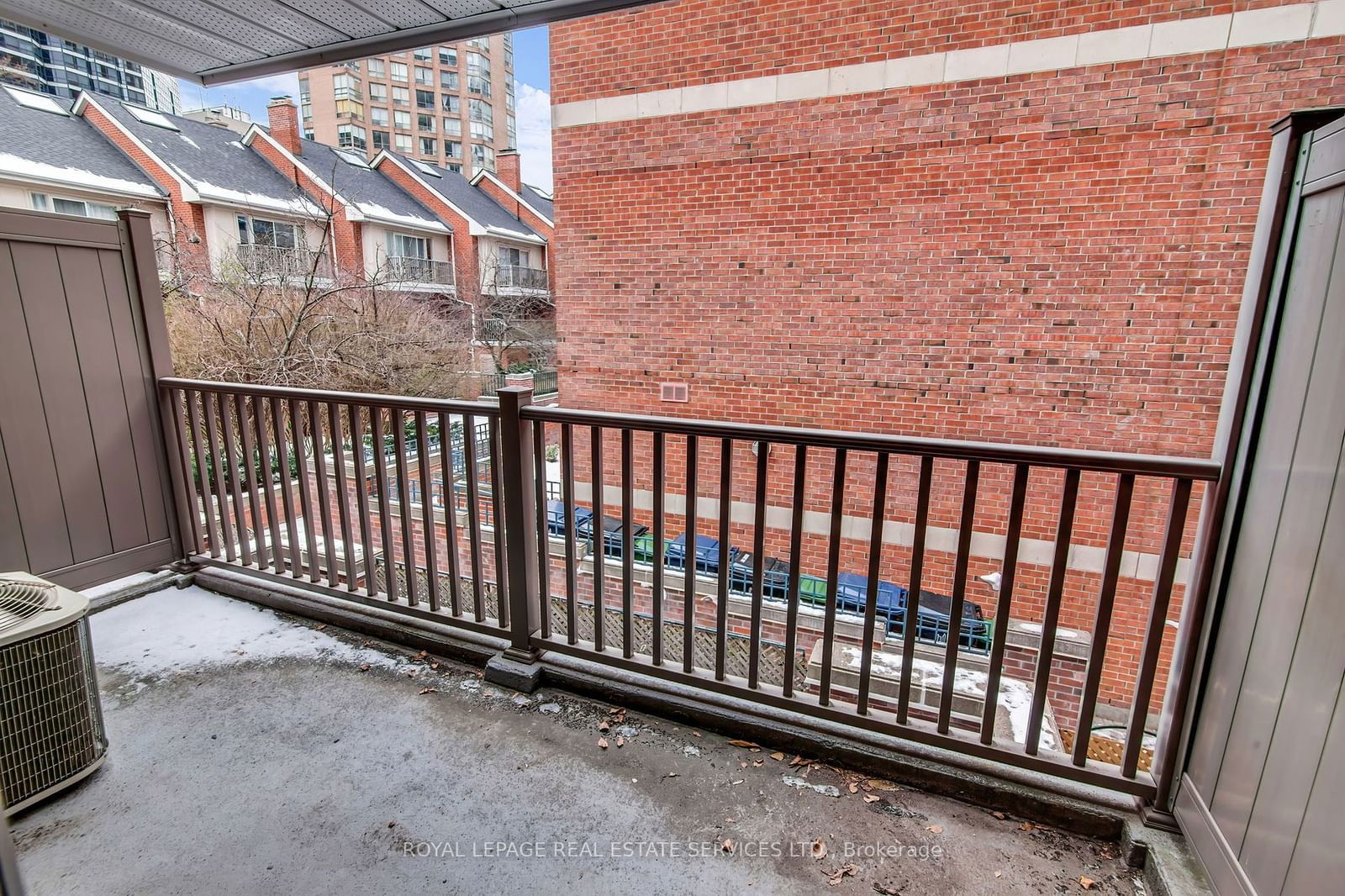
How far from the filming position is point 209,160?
13773 millimetres

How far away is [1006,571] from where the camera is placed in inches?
62.1

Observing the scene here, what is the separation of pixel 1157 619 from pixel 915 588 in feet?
1.79

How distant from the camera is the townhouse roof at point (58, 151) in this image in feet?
35.8

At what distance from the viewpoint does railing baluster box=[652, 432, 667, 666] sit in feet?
6.09

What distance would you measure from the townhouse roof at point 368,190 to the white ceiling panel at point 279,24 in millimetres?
13821

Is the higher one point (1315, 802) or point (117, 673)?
point (1315, 802)

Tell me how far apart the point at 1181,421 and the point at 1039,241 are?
1.99 meters

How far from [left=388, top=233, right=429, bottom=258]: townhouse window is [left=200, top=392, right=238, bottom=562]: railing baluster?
600 inches

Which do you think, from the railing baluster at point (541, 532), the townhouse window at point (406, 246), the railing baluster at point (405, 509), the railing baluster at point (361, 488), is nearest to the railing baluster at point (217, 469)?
the railing baluster at point (361, 488)

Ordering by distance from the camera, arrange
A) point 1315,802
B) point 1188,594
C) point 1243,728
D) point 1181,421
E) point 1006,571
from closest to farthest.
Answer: point 1315,802
point 1243,728
point 1188,594
point 1006,571
point 1181,421

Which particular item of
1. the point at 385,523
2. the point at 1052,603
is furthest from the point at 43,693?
the point at 1052,603

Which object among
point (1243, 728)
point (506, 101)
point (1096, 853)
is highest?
point (506, 101)

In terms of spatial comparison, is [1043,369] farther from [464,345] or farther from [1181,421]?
[464,345]

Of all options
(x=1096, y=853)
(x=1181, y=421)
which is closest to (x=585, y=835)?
(x=1096, y=853)
